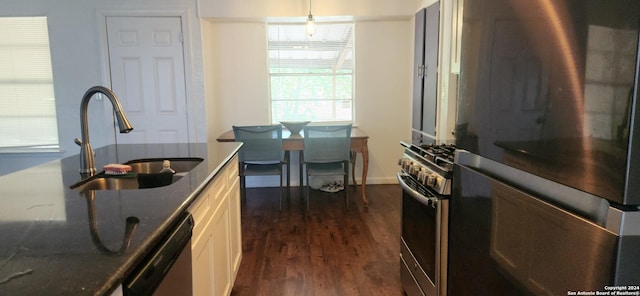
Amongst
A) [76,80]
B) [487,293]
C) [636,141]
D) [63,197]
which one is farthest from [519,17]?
[76,80]

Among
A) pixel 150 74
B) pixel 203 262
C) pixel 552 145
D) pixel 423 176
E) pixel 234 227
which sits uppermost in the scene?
pixel 150 74

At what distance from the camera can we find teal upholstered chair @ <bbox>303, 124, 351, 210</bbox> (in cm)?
373

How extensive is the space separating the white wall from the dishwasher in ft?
10.7

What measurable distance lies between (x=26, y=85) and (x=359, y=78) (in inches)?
146

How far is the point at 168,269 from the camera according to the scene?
1.02 meters

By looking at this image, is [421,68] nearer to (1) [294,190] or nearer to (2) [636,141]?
(1) [294,190]

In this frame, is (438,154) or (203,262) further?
(438,154)

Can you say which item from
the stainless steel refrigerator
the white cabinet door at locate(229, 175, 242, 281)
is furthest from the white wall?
A: the stainless steel refrigerator

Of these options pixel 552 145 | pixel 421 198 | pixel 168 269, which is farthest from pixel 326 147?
pixel 552 145

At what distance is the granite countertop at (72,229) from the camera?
2.34ft

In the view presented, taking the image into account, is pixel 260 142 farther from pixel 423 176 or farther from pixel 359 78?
pixel 423 176

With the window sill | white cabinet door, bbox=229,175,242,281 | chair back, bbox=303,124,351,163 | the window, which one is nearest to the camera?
white cabinet door, bbox=229,175,242,281

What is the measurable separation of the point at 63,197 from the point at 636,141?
156 centimetres

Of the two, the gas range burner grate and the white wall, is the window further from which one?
the gas range burner grate
